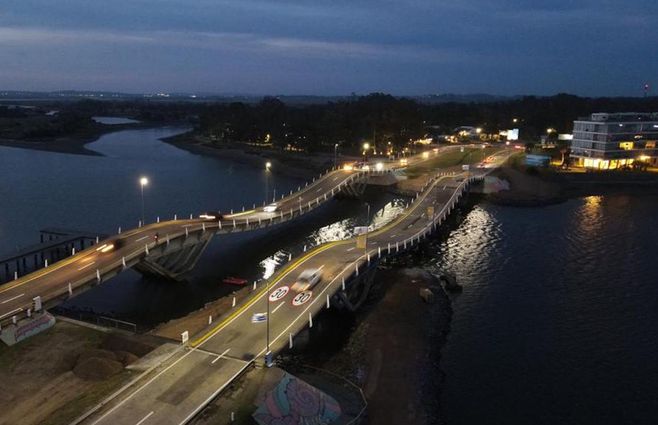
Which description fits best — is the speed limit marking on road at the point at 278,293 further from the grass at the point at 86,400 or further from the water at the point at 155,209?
the grass at the point at 86,400

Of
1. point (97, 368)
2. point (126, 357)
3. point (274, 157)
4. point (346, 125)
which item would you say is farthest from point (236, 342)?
point (346, 125)

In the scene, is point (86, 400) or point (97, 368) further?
point (97, 368)

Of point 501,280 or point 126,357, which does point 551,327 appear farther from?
point 126,357

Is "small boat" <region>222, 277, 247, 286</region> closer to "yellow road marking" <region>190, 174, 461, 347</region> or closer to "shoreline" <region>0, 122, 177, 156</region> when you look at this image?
"yellow road marking" <region>190, 174, 461, 347</region>

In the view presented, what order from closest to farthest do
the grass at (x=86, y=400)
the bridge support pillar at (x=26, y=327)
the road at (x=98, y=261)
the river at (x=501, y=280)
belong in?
the grass at (x=86, y=400)
the bridge support pillar at (x=26, y=327)
the river at (x=501, y=280)
the road at (x=98, y=261)

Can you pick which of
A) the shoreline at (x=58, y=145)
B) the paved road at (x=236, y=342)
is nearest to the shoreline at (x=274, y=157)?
the shoreline at (x=58, y=145)

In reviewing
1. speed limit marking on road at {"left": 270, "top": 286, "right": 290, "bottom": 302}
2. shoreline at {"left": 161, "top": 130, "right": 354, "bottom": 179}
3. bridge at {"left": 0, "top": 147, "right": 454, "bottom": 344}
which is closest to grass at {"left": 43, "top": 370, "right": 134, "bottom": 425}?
bridge at {"left": 0, "top": 147, "right": 454, "bottom": 344}
